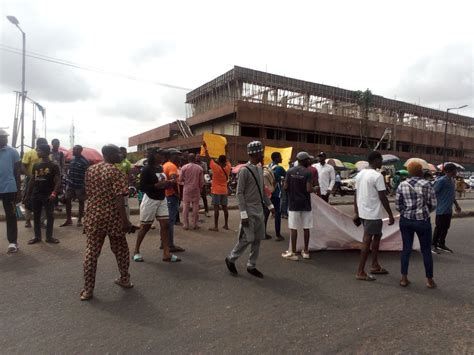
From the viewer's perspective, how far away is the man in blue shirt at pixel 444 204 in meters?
6.77

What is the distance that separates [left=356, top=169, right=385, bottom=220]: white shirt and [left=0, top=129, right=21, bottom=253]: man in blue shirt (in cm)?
549

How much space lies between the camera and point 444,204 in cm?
676

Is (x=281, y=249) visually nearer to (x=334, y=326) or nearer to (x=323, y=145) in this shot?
(x=334, y=326)

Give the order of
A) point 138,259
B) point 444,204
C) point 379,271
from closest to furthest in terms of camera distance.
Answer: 1. point 379,271
2. point 138,259
3. point 444,204

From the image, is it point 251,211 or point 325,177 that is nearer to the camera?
point 251,211

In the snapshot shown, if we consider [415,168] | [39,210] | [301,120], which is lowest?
[39,210]

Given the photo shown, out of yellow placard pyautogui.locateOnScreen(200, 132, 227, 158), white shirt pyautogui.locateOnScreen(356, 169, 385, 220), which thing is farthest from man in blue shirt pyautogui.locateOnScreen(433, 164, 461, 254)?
yellow placard pyautogui.locateOnScreen(200, 132, 227, 158)

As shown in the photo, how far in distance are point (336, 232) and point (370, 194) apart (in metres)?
1.66

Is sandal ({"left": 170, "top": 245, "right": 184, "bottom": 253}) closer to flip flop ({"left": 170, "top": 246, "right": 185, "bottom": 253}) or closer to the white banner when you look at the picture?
flip flop ({"left": 170, "top": 246, "right": 185, "bottom": 253})

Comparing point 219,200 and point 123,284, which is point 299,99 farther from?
point 123,284

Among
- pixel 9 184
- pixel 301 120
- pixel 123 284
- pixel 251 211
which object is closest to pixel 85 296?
pixel 123 284

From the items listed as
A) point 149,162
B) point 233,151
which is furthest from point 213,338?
point 233,151

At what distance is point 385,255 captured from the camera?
6.27 metres

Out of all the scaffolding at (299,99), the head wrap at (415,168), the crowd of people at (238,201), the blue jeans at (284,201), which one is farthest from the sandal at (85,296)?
the scaffolding at (299,99)
